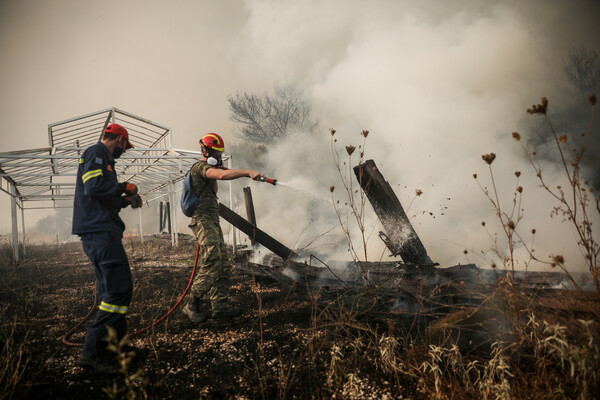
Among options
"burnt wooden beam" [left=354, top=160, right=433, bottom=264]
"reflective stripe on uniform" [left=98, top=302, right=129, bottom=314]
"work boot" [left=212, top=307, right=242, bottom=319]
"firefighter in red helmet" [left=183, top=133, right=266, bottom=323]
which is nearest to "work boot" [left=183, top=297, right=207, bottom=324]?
"firefighter in red helmet" [left=183, top=133, right=266, bottom=323]

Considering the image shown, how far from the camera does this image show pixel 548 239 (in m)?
5.50

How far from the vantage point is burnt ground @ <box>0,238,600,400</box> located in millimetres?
2041

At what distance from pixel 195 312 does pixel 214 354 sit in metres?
0.96

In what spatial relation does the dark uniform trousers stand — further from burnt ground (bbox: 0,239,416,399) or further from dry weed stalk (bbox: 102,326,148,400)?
dry weed stalk (bbox: 102,326,148,400)

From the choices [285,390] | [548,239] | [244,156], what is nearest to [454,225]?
[548,239]

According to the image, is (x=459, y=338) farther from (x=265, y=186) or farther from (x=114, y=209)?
(x=265, y=186)

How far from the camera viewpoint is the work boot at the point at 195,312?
374cm

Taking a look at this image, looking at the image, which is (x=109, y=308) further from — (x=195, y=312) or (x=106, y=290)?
(x=195, y=312)

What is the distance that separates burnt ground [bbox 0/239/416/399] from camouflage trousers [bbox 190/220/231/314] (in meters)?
0.31

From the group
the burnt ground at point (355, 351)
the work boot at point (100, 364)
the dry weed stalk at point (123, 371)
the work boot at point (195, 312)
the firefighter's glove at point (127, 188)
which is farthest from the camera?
the work boot at point (195, 312)

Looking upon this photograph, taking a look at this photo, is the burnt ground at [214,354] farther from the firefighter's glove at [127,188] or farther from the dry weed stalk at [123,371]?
the firefighter's glove at [127,188]

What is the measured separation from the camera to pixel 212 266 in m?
3.79

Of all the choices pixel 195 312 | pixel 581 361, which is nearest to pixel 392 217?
pixel 581 361

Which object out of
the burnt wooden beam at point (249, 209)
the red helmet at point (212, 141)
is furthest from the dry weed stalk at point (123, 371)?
the burnt wooden beam at point (249, 209)
